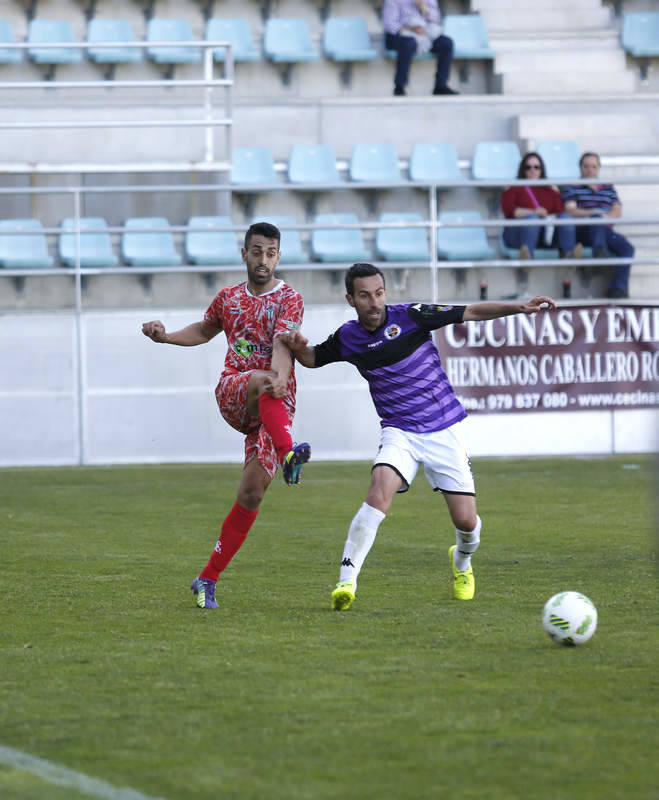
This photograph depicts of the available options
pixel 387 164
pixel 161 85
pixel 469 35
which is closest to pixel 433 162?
pixel 387 164

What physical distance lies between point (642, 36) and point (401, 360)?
16.3 metres

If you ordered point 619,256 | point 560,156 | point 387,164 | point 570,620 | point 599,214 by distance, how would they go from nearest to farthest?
point 570,620, point 599,214, point 619,256, point 387,164, point 560,156

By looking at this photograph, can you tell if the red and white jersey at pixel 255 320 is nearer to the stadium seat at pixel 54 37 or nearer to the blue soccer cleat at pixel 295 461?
the blue soccer cleat at pixel 295 461

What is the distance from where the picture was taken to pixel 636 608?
645cm

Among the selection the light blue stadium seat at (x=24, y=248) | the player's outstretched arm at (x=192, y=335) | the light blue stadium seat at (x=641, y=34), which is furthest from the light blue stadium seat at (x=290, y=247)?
the player's outstretched arm at (x=192, y=335)

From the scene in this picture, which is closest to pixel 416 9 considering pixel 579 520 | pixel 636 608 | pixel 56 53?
pixel 56 53

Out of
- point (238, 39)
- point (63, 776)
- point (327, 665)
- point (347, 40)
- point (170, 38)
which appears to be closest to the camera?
point (63, 776)

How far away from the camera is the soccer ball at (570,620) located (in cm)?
550

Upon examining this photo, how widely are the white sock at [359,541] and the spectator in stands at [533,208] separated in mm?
10400

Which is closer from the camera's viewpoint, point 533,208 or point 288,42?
point 533,208

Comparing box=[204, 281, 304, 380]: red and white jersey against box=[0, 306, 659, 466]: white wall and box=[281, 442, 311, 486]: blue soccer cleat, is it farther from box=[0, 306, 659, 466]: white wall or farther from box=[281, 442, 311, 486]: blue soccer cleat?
box=[0, 306, 659, 466]: white wall

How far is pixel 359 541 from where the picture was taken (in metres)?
6.42

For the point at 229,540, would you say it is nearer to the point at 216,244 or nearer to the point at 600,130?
the point at 216,244

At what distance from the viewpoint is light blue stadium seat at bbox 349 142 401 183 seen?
18.5 m
